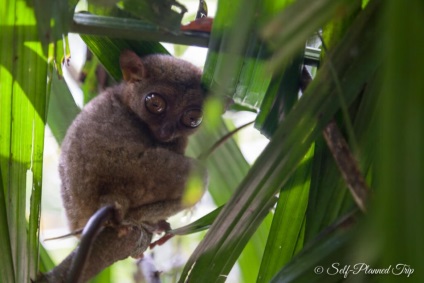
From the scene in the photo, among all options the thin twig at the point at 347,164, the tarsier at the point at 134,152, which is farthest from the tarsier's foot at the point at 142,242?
the thin twig at the point at 347,164

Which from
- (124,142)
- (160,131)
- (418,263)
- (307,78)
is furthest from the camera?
(160,131)

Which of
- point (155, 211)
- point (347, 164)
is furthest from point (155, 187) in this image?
point (347, 164)

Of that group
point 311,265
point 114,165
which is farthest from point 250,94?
point 114,165

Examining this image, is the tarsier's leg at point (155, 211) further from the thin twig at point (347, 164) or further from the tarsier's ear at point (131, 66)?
the thin twig at point (347, 164)

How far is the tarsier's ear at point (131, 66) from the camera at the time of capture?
2.53 metres

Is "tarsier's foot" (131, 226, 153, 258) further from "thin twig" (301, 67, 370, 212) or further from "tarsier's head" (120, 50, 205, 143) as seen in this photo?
"thin twig" (301, 67, 370, 212)

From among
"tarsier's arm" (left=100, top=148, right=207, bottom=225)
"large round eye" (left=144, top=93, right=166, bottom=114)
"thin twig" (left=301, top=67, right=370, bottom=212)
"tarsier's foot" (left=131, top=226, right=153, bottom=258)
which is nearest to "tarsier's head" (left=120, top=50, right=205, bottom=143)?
"large round eye" (left=144, top=93, right=166, bottom=114)

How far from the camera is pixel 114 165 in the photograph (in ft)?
8.32

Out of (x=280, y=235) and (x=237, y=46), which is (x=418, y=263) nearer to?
(x=237, y=46)

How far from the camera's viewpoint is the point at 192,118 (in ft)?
9.52

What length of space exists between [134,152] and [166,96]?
0.48 m

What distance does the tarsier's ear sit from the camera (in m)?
2.53

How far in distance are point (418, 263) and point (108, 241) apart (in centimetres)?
137

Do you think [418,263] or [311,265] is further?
[311,265]
